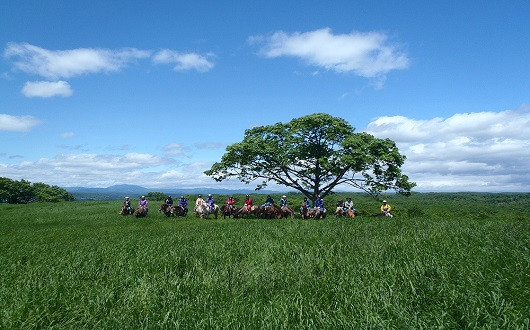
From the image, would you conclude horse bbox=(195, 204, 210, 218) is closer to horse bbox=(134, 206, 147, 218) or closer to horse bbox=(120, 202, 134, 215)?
horse bbox=(134, 206, 147, 218)

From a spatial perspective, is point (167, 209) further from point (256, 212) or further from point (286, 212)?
point (286, 212)

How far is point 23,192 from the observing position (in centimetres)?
8162

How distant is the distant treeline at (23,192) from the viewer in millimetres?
76875

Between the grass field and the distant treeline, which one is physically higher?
the distant treeline

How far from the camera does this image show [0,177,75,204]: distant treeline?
7688 centimetres

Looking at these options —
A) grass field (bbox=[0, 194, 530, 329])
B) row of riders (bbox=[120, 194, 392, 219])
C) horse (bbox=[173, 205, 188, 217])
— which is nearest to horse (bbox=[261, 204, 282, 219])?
row of riders (bbox=[120, 194, 392, 219])

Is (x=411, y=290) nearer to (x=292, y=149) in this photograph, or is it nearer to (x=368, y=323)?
(x=368, y=323)

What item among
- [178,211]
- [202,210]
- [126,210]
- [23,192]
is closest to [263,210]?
[202,210]

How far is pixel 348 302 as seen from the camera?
4.68 m

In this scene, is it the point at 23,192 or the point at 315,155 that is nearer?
the point at 315,155

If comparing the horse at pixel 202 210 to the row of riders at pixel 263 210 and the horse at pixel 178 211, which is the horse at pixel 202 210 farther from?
the horse at pixel 178 211

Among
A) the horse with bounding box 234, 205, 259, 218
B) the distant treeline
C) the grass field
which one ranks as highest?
the distant treeline

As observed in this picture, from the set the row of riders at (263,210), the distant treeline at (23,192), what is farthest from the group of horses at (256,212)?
the distant treeline at (23,192)

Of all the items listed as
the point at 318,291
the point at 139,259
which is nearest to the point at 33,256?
the point at 139,259
